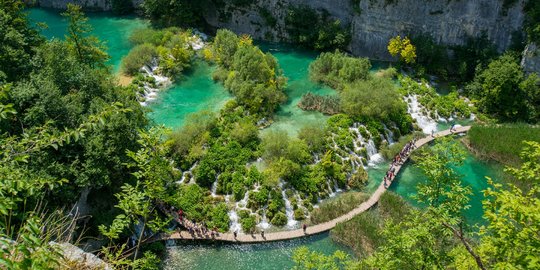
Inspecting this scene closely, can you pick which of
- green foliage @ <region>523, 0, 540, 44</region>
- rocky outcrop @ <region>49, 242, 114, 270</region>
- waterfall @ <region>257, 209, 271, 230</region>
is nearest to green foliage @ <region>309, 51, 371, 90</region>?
green foliage @ <region>523, 0, 540, 44</region>

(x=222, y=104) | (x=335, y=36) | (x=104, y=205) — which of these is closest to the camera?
(x=104, y=205)

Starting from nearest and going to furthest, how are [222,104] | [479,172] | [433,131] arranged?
1. [479,172]
2. [433,131]
3. [222,104]

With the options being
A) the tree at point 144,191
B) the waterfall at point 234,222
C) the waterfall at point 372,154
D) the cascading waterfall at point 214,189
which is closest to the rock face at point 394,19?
the waterfall at point 372,154

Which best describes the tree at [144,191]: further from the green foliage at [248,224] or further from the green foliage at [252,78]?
the green foliage at [252,78]

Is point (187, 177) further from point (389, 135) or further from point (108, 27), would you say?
point (108, 27)

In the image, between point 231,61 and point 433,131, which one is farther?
point 231,61

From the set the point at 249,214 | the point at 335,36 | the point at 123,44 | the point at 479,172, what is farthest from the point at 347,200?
the point at 123,44

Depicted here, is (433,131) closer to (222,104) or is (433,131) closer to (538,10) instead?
(538,10)
